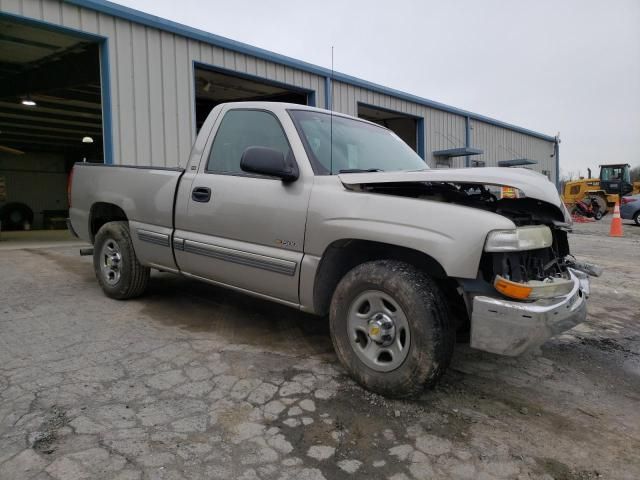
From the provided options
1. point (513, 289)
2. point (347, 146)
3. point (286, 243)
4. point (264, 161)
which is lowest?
point (513, 289)

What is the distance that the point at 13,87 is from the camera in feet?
38.9

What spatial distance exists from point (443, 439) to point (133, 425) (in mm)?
1642

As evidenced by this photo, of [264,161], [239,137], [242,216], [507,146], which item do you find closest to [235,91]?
[239,137]

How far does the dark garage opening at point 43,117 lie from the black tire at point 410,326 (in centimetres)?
732

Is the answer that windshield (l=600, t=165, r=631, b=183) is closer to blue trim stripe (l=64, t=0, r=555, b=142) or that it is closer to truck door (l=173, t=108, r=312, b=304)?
blue trim stripe (l=64, t=0, r=555, b=142)

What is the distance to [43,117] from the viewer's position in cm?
1600

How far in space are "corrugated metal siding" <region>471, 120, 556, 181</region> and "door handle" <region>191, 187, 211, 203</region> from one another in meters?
16.2

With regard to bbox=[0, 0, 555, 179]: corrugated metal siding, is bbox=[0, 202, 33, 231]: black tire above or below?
below

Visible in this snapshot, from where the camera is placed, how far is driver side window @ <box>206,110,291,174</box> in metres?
3.56

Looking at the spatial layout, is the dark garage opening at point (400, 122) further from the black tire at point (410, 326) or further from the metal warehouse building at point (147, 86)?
the black tire at point (410, 326)

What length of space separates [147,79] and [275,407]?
7.47 meters

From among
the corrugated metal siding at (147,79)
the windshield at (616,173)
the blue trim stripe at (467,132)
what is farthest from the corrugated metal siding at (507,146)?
the corrugated metal siding at (147,79)

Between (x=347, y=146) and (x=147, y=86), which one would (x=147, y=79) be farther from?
(x=347, y=146)

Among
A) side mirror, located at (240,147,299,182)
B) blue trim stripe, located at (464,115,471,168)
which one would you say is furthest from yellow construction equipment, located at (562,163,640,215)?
side mirror, located at (240,147,299,182)
